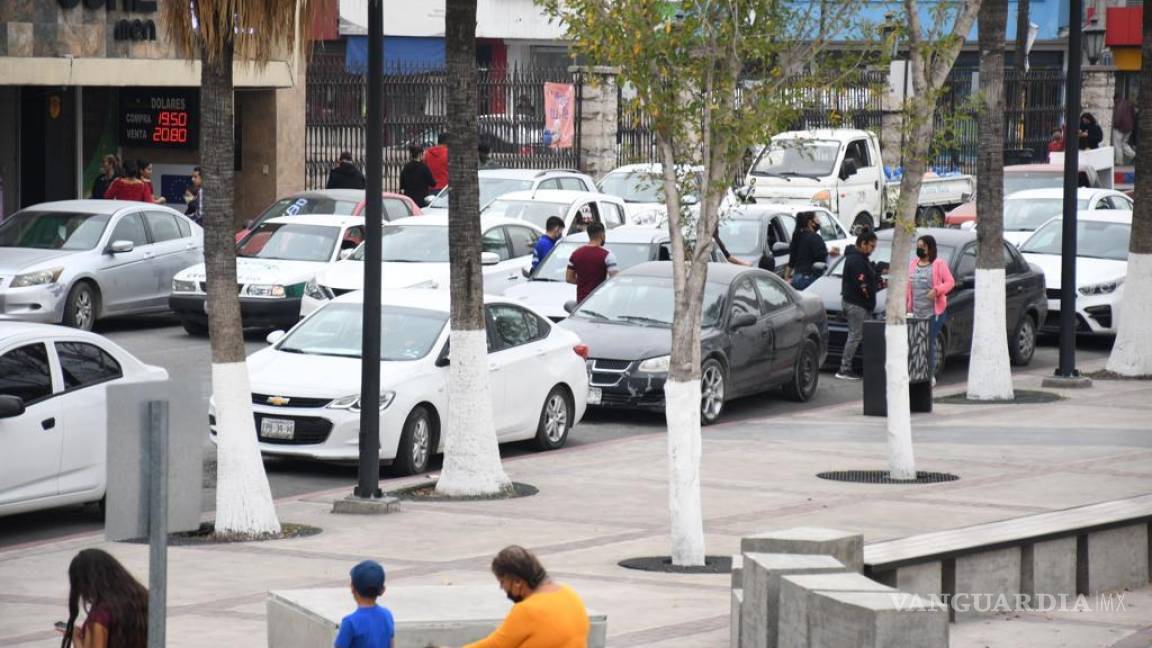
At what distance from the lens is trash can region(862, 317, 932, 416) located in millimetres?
18016

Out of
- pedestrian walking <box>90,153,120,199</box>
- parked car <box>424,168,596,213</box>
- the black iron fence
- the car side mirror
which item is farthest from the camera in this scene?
the black iron fence

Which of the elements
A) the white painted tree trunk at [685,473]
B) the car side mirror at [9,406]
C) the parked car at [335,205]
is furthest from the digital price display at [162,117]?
the white painted tree trunk at [685,473]

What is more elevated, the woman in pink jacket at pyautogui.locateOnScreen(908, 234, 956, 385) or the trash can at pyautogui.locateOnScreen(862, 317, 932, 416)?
the woman in pink jacket at pyautogui.locateOnScreen(908, 234, 956, 385)

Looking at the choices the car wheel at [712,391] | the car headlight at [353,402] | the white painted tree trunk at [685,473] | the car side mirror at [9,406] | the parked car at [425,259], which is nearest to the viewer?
the white painted tree trunk at [685,473]

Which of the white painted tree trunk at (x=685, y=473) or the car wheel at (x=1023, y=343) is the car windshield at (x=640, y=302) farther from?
the white painted tree trunk at (x=685, y=473)

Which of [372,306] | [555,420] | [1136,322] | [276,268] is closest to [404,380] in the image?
[372,306]

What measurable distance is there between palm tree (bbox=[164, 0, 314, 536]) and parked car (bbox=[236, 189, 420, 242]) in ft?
44.4

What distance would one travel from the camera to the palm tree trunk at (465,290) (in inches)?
606

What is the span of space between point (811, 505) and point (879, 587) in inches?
233

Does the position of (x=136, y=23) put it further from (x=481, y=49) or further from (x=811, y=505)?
(x=481, y=49)

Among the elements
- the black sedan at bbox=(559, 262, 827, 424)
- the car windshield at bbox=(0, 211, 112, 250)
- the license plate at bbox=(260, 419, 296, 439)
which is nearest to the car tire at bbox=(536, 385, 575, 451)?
the black sedan at bbox=(559, 262, 827, 424)

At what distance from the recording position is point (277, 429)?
53.0ft

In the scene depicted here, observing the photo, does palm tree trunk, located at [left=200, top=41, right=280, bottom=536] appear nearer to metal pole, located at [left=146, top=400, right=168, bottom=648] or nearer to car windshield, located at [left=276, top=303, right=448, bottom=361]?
car windshield, located at [left=276, top=303, right=448, bottom=361]

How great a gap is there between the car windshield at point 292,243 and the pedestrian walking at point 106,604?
17241 millimetres
